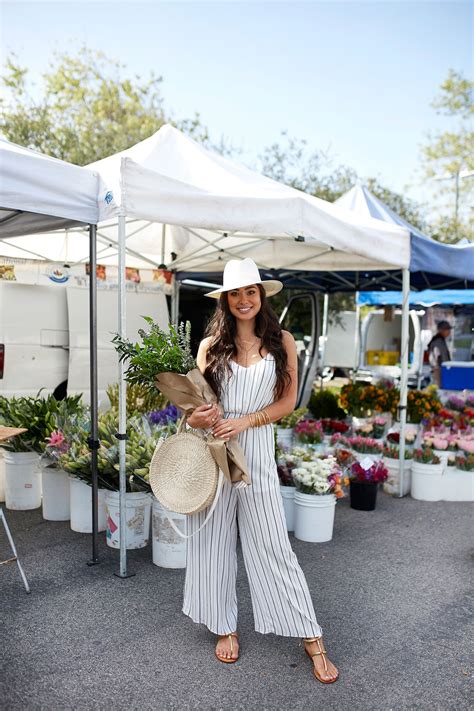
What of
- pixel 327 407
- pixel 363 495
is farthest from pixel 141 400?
pixel 327 407

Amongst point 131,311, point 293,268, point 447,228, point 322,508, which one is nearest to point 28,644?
point 322,508

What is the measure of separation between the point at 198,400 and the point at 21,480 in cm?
304

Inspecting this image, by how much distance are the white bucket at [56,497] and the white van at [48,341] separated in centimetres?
185

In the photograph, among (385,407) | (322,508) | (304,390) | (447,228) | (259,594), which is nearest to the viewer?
(259,594)

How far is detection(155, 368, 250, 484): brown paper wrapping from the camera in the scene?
2742 mm

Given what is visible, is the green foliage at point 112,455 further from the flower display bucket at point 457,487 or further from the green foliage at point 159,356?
the flower display bucket at point 457,487

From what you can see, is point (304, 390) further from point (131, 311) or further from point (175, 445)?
point (175, 445)

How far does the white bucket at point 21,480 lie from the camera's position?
519 centimetres

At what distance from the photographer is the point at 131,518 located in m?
4.38

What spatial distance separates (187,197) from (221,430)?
183 centimetres

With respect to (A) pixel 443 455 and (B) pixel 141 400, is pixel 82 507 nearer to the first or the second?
(B) pixel 141 400

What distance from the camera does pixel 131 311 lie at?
7762mm

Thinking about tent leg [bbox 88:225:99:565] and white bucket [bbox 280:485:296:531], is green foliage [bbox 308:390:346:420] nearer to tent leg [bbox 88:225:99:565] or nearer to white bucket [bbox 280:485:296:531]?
white bucket [bbox 280:485:296:531]

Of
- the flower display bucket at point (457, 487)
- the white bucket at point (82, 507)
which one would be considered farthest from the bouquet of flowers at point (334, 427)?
the white bucket at point (82, 507)
